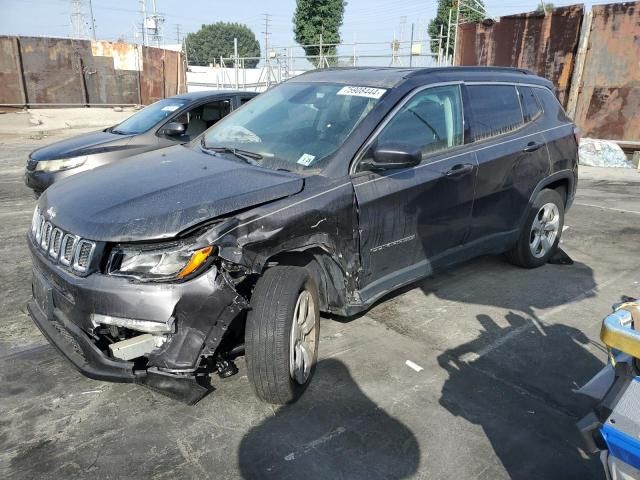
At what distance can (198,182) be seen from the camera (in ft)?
9.73

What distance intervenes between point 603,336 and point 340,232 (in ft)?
5.15

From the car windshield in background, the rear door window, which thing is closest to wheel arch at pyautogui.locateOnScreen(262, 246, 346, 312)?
the rear door window

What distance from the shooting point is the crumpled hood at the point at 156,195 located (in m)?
2.55

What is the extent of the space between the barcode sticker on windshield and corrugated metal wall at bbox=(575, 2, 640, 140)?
10.2 meters

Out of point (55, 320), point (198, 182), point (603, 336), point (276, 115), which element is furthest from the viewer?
point (276, 115)

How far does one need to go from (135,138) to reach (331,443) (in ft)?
17.6

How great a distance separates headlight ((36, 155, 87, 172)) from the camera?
6.21m

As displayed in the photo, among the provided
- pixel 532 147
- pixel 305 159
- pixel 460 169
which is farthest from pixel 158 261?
pixel 532 147

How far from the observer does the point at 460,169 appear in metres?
3.87

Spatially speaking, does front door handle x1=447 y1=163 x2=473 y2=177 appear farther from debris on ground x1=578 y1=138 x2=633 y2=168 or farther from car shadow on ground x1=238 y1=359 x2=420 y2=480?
debris on ground x1=578 y1=138 x2=633 y2=168

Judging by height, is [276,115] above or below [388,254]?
above

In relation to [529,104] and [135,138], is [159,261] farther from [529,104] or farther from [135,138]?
[135,138]

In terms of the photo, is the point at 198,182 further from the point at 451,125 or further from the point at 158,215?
the point at 451,125

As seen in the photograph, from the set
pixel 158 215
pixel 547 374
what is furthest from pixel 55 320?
pixel 547 374
